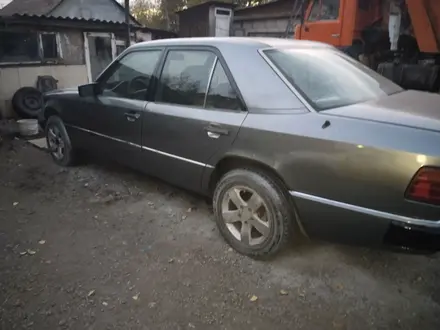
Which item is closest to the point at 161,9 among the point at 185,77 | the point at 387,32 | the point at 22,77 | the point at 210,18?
the point at 210,18

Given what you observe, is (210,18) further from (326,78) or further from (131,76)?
(326,78)

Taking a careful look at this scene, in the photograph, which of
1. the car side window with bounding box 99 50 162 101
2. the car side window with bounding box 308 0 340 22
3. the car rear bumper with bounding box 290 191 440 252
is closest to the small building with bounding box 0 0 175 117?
the car side window with bounding box 308 0 340 22

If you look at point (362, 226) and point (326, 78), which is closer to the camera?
point (362, 226)

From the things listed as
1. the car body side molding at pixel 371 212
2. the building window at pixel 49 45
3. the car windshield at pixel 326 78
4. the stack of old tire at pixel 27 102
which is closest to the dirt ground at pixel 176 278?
the car body side molding at pixel 371 212

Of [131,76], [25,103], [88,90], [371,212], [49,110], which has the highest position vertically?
[131,76]

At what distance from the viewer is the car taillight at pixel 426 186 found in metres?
1.85

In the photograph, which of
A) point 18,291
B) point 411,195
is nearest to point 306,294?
point 411,195

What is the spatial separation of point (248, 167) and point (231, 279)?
0.80 meters

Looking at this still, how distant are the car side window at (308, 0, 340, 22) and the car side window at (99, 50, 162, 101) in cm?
511

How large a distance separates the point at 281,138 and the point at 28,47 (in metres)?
8.07

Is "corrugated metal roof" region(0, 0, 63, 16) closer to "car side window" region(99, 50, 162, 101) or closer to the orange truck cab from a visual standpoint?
the orange truck cab

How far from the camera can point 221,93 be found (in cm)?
275

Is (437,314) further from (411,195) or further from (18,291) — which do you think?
(18,291)

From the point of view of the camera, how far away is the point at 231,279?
8.29 feet
